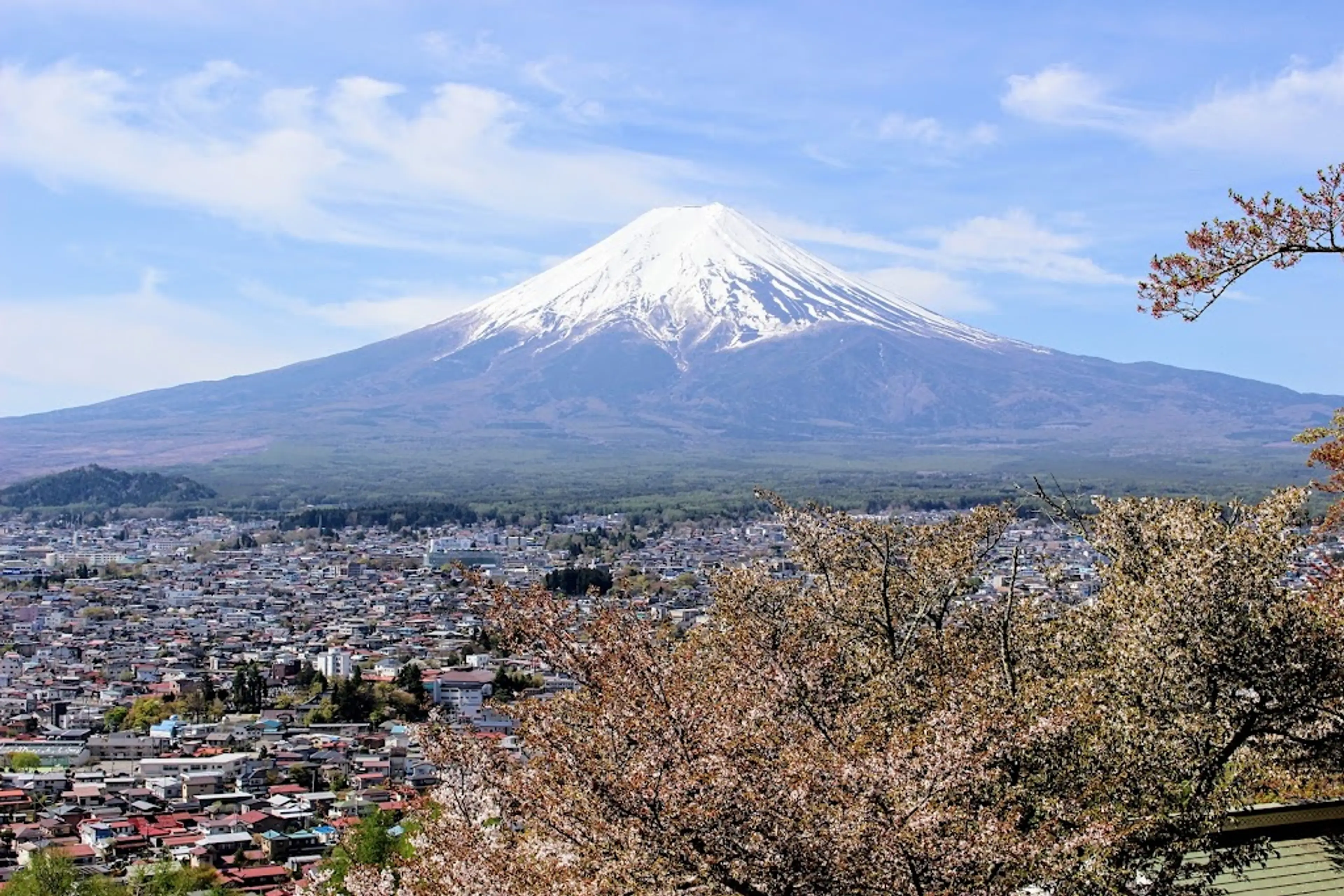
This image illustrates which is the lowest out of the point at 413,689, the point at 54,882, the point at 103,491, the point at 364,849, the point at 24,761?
the point at 24,761

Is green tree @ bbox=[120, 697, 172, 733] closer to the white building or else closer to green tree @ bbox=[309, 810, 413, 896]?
the white building

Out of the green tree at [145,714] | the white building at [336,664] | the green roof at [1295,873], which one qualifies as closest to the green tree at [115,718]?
the green tree at [145,714]

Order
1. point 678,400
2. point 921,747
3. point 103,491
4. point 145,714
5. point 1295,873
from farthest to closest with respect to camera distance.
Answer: point 678,400
point 103,491
point 145,714
point 1295,873
point 921,747

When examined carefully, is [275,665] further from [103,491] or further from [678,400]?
[678,400]

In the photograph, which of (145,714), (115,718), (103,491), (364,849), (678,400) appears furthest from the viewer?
(678,400)

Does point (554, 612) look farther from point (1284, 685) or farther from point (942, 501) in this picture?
point (942, 501)

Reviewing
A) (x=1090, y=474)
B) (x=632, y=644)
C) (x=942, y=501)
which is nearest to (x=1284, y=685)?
(x=632, y=644)

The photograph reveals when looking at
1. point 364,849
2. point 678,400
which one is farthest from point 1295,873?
point 678,400
